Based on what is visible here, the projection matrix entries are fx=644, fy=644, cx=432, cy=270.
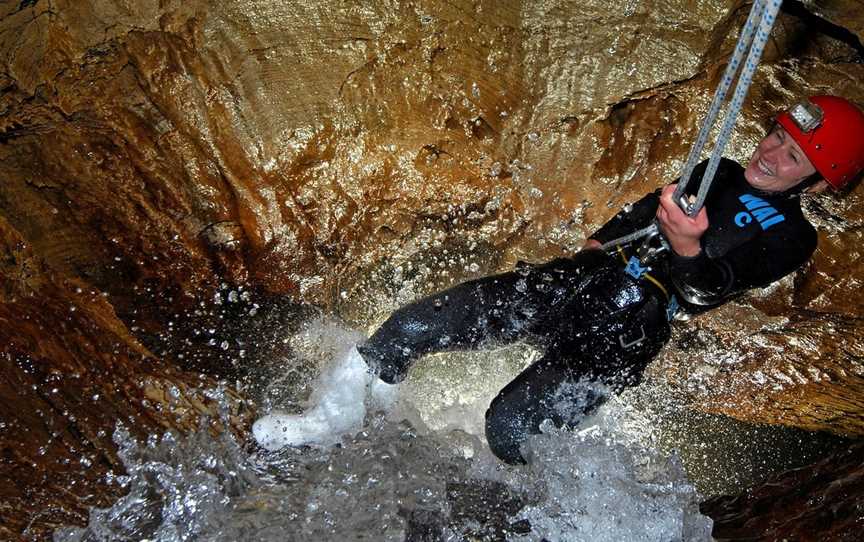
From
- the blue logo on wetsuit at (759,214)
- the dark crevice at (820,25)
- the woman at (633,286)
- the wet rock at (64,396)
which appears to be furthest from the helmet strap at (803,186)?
the wet rock at (64,396)

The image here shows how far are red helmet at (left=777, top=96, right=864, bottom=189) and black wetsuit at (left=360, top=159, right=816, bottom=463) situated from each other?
0.20 meters

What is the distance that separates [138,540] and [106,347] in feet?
2.54

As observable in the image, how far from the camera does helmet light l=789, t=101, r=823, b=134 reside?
246cm

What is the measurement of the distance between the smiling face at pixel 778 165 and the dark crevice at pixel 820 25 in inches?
37.4

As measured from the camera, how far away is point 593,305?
2703mm

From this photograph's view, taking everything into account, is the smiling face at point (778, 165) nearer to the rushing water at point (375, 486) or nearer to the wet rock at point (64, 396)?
the rushing water at point (375, 486)

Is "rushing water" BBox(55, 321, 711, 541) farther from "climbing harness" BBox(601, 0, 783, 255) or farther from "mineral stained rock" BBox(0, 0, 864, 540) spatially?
"climbing harness" BBox(601, 0, 783, 255)

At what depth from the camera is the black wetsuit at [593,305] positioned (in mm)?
2545

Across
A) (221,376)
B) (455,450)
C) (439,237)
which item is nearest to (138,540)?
(221,376)

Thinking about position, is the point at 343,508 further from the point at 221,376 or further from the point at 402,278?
the point at 402,278

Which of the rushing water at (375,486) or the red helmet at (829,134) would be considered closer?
the rushing water at (375,486)

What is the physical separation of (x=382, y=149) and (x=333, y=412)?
1560 mm

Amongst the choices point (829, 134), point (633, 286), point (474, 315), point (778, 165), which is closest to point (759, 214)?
point (778, 165)

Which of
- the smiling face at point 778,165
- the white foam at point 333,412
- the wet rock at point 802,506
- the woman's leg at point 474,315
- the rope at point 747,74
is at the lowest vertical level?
the wet rock at point 802,506
